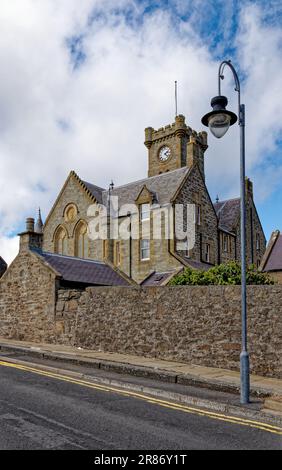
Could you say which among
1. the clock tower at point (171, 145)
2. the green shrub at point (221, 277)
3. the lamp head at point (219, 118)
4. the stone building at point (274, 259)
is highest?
the clock tower at point (171, 145)

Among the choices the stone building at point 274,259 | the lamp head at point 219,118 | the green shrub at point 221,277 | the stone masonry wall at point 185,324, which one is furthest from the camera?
the stone building at point 274,259

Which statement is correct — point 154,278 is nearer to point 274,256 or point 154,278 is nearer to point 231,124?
point 274,256

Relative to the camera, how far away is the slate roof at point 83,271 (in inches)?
813

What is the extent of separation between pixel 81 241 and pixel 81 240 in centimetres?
9

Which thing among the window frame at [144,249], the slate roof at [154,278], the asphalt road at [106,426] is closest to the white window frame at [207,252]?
the window frame at [144,249]

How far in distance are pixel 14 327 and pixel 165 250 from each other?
15566 millimetres

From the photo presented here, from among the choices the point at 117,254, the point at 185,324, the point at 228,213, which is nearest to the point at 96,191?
the point at 117,254

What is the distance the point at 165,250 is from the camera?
111 feet

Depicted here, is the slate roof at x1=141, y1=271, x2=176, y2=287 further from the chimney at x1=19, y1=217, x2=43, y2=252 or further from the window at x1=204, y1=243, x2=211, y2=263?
the chimney at x1=19, y1=217, x2=43, y2=252

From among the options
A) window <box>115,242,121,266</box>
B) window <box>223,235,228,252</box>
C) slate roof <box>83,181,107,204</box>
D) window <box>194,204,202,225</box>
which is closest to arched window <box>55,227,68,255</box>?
slate roof <box>83,181,107,204</box>

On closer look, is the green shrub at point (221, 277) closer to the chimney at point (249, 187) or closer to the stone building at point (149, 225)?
the stone building at point (149, 225)

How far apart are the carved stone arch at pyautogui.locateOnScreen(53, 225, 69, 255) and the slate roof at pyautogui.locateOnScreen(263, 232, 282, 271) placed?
2016cm

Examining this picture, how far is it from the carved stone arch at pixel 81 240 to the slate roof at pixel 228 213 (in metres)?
13.1

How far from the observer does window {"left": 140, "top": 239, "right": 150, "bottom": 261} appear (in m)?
35.4
